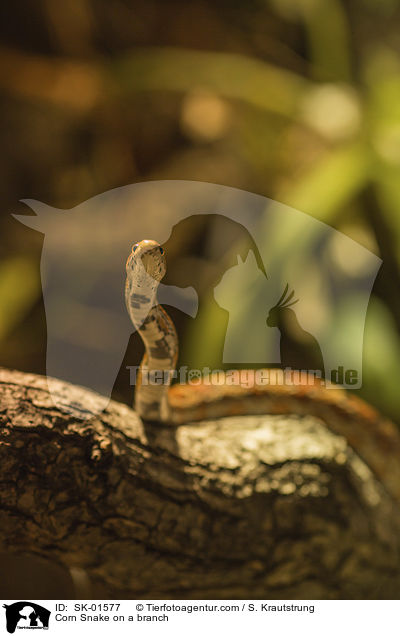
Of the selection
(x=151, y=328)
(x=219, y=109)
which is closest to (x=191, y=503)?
(x=151, y=328)

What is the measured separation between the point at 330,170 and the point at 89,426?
0.79 meters

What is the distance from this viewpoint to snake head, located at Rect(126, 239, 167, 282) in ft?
1.07

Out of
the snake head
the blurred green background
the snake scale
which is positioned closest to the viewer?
the snake head

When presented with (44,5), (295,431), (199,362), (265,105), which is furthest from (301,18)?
(295,431)

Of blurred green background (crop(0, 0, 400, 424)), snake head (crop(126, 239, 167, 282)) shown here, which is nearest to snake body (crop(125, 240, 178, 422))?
snake head (crop(126, 239, 167, 282))

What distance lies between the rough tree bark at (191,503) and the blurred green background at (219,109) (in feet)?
1.15

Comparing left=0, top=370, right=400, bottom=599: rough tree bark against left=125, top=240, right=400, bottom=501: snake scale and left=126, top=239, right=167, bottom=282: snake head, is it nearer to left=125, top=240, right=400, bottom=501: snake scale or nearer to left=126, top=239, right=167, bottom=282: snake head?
left=125, top=240, right=400, bottom=501: snake scale

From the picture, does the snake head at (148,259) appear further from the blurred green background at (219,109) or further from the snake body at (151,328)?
the blurred green background at (219,109)

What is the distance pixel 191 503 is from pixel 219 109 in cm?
105

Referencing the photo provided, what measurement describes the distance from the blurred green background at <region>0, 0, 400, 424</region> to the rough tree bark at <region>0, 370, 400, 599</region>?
35cm

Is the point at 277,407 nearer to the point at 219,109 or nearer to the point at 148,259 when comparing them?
the point at 148,259

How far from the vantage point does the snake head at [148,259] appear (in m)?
0.33

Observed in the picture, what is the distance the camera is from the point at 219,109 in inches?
48.9
